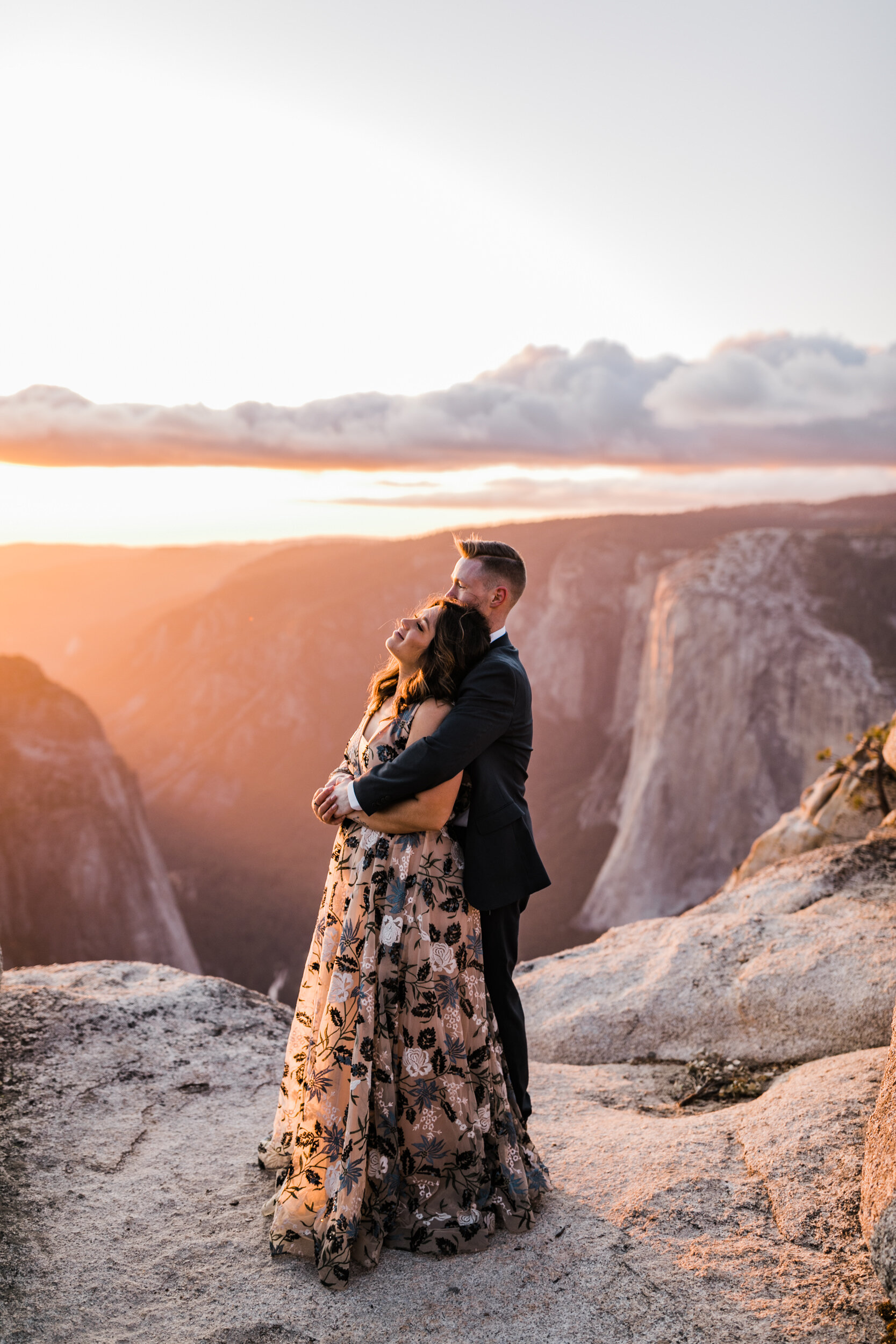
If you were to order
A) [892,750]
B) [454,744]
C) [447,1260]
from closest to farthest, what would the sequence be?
1. [454,744]
2. [447,1260]
3. [892,750]

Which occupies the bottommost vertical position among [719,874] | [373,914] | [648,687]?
[719,874]

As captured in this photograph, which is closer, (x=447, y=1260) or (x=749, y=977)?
(x=447, y=1260)

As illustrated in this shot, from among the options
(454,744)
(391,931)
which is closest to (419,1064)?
(391,931)

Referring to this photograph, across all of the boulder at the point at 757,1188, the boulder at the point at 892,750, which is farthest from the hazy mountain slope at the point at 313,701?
the boulder at the point at 757,1188

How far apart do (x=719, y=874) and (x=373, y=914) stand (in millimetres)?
25952

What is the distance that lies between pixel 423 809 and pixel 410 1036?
93 cm

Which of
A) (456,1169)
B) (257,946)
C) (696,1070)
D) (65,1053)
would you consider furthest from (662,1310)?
(257,946)

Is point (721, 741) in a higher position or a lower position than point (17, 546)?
lower

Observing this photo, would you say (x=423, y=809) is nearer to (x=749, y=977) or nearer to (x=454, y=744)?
(x=454, y=744)

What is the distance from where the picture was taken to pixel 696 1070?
5203 mm

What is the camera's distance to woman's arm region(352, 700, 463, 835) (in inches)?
123

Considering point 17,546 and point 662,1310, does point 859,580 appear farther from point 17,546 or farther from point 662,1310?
point 17,546

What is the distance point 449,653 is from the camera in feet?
10.5

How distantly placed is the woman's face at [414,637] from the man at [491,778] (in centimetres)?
16
